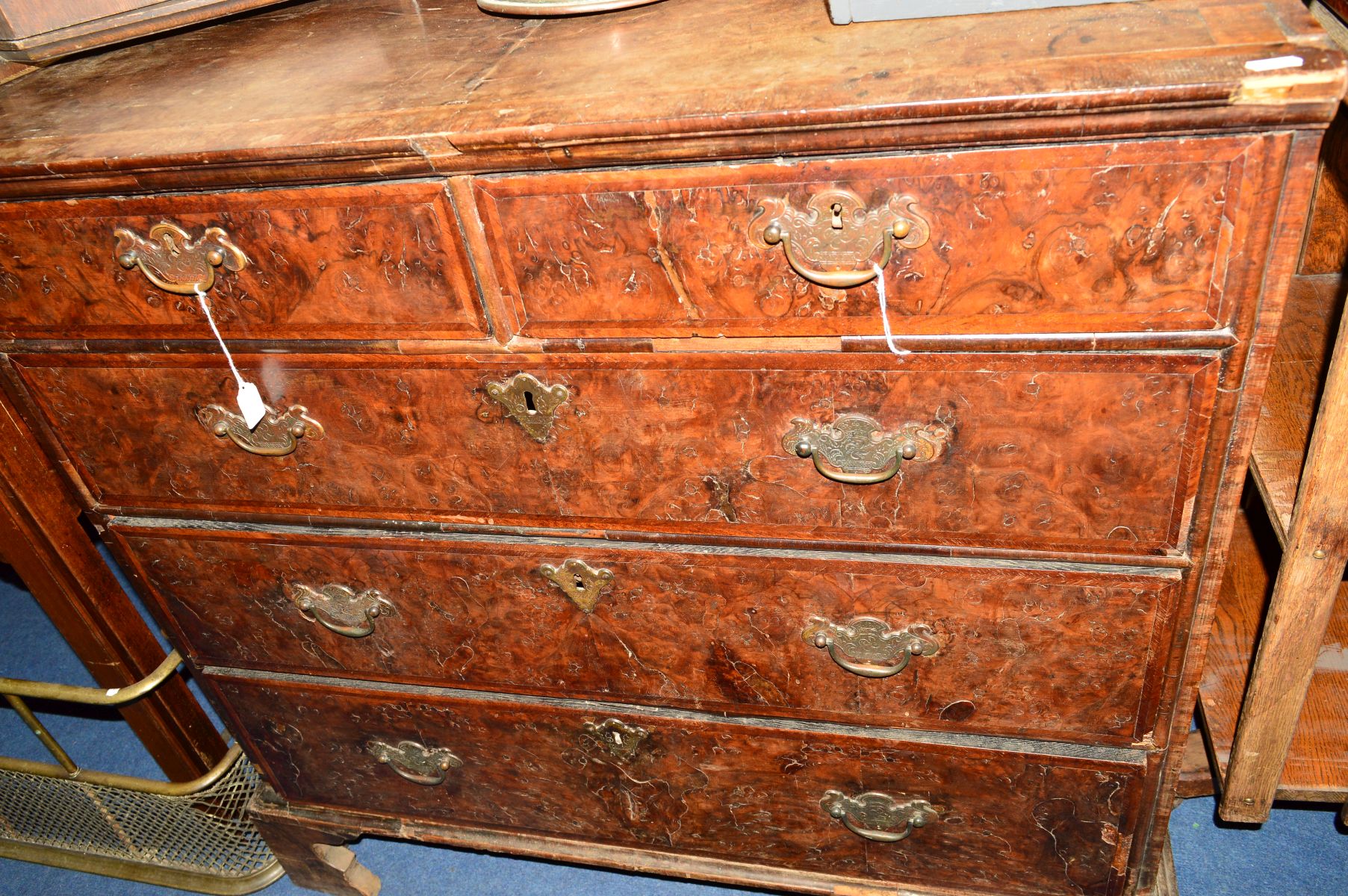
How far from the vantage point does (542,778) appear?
1436 millimetres

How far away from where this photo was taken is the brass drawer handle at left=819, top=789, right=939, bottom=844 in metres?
1.27

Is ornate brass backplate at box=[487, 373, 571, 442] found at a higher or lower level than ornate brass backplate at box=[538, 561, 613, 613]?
higher

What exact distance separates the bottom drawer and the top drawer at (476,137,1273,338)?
0.57 m

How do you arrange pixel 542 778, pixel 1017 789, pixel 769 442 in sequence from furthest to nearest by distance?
pixel 542 778
pixel 1017 789
pixel 769 442

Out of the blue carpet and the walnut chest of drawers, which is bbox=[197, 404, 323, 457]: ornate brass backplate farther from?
the blue carpet

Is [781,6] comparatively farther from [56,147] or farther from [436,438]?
[56,147]

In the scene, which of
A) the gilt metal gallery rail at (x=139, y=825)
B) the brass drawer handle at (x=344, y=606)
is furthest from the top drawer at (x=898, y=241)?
the gilt metal gallery rail at (x=139, y=825)

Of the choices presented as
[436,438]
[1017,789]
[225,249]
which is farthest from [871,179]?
[1017,789]

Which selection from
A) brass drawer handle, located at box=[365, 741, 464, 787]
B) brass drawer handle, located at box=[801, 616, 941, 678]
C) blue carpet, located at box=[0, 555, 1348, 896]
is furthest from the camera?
blue carpet, located at box=[0, 555, 1348, 896]

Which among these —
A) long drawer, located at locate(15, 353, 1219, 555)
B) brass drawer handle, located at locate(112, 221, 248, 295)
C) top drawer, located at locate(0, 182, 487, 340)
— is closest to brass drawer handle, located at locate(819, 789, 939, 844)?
long drawer, located at locate(15, 353, 1219, 555)

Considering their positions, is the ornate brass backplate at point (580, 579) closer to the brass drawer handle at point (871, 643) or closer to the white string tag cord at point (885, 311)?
the brass drawer handle at point (871, 643)

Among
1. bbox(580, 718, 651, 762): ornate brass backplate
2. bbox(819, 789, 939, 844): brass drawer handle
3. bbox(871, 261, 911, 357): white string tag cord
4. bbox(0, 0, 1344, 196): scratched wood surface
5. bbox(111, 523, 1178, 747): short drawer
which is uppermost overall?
bbox(0, 0, 1344, 196): scratched wood surface

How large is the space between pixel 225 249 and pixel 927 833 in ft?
3.68

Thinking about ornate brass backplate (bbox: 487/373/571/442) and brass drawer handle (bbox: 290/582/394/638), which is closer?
ornate brass backplate (bbox: 487/373/571/442)
